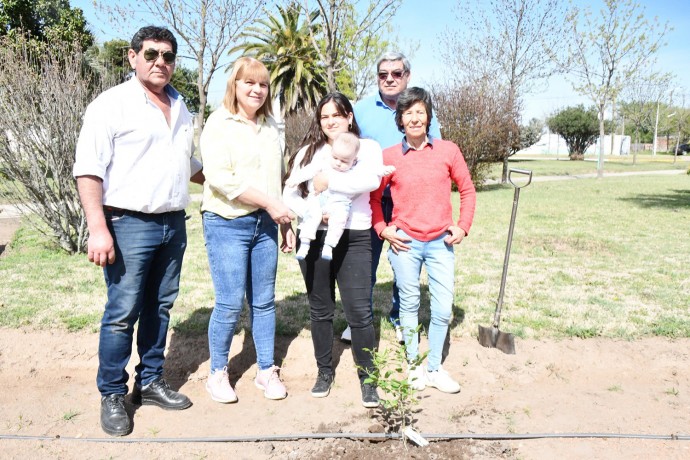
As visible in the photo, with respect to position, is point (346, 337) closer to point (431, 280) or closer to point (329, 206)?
point (431, 280)

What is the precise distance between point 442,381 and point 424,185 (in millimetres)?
1309

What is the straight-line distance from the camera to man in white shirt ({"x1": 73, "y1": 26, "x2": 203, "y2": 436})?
2.79 m

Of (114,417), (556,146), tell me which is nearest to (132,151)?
(114,417)

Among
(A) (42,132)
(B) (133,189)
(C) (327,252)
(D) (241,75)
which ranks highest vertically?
(D) (241,75)

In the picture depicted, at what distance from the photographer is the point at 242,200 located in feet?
10.1

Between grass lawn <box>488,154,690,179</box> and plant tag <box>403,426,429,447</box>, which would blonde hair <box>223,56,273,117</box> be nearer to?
plant tag <box>403,426,429,447</box>

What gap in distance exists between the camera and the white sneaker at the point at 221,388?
3.51 metres

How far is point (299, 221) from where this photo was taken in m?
3.29

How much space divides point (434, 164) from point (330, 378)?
59.9 inches

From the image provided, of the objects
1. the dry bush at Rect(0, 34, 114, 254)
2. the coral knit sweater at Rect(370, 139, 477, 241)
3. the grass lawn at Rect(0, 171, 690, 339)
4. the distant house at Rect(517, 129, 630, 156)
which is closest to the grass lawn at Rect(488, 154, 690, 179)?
the grass lawn at Rect(0, 171, 690, 339)

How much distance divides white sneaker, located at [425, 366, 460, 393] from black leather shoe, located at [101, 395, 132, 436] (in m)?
1.87

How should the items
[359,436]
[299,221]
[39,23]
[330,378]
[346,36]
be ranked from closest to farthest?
[359,436], [299,221], [330,378], [346,36], [39,23]

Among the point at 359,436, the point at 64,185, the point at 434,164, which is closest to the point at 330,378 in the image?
the point at 359,436

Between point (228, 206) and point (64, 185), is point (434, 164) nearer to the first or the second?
point (228, 206)
